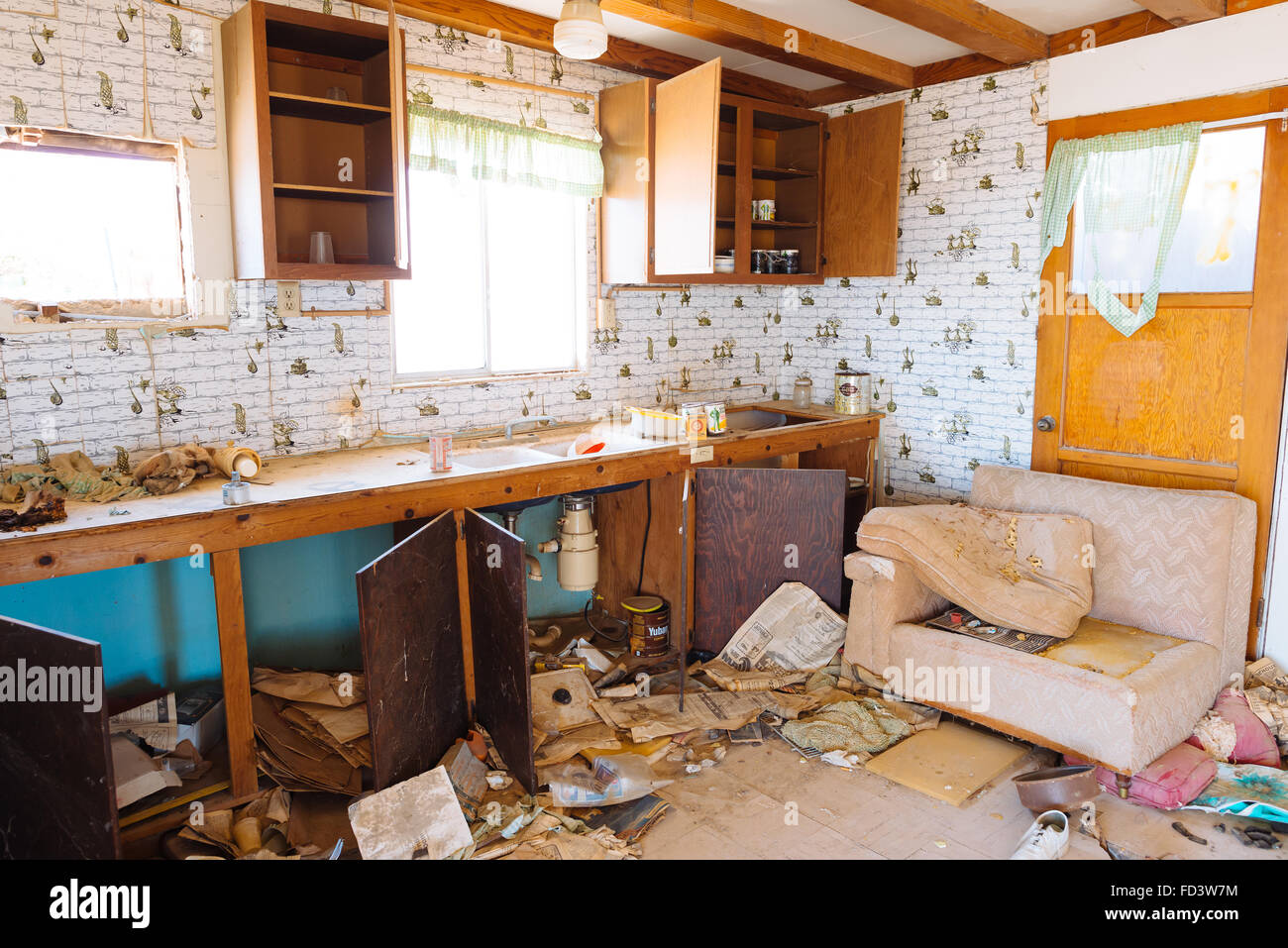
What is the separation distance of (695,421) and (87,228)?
95.8 inches

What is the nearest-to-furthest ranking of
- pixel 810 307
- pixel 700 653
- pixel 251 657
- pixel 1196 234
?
pixel 251 657 < pixel 1196 234 < pixel 700 653 < pixel 810 307

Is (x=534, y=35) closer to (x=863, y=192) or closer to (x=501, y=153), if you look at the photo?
(x=501, y=153)

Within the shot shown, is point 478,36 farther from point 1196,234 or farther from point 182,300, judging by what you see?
point 1196,234

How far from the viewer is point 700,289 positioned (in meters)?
4.78

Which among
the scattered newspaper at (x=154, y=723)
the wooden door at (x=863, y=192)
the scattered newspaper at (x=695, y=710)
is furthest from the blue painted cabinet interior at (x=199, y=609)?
the wooden door at (x=863, y=192)

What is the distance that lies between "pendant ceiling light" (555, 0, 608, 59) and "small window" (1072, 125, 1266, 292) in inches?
94.1

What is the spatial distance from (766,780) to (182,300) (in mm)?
2646

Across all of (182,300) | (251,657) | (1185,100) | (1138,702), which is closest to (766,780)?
(1138,702)

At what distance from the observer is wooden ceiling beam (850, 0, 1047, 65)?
324cm

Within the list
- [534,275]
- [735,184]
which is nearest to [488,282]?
[534,275]

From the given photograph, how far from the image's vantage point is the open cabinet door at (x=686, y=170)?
381cm

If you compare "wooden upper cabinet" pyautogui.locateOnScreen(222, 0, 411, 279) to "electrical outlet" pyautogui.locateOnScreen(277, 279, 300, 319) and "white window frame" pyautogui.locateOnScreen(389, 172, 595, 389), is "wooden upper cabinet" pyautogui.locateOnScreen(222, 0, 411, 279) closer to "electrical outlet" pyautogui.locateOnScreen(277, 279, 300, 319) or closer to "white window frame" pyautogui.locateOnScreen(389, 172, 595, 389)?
"electrical outlet" pyautogui.locateOnScreen(277, 279, 300, 319)

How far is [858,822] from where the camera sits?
9.14ft

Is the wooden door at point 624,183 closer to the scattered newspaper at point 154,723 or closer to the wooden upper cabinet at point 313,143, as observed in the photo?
the wooden upper cabinet at point 313,143
